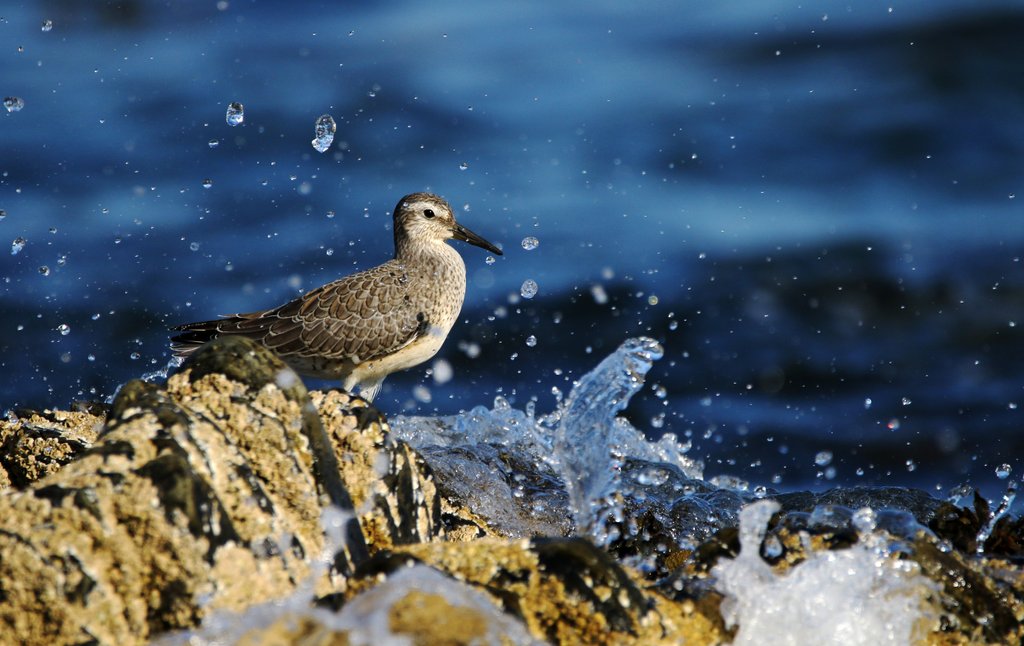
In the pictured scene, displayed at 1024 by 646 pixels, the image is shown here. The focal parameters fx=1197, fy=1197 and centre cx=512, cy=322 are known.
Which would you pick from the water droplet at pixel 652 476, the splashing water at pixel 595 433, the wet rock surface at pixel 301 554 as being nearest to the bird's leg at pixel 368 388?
the splashing water at pixel 595 433

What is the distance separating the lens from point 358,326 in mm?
6867

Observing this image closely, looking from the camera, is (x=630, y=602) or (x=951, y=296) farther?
(x=951, y=296)

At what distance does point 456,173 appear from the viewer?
11.4 m

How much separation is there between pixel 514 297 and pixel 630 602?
6715mm

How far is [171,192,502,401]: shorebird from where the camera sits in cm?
688

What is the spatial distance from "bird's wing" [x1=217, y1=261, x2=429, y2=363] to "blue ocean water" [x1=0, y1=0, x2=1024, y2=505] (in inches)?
69.0

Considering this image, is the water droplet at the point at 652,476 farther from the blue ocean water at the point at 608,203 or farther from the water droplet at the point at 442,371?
the water droplet at the point at 442,371

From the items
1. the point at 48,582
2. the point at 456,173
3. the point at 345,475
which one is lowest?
the point at 456,173

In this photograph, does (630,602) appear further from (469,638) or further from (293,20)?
(293,20)

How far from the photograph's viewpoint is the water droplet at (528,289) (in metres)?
9.55

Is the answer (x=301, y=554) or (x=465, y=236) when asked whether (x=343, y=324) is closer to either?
(x=465, y=236)

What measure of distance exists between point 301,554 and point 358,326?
356cm

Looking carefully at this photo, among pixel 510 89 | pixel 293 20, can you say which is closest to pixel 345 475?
pixel 510 89

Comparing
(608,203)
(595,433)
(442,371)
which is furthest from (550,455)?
(608,203)
